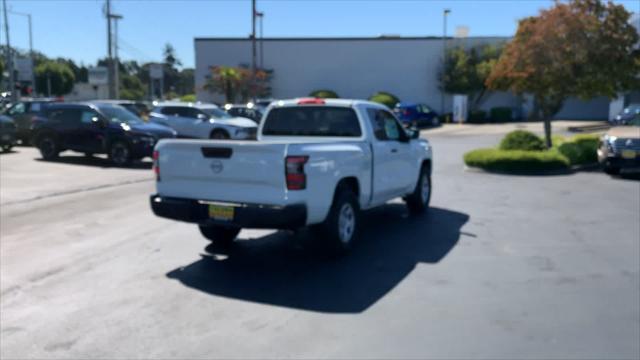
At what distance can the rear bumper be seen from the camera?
6.99 metres

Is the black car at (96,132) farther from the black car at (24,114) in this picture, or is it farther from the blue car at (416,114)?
the blue car at (416,114)

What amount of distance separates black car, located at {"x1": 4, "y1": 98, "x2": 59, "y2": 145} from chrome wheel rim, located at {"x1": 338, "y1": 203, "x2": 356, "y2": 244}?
19.6 m

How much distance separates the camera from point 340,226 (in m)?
7.87

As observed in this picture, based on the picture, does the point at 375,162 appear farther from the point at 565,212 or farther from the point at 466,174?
the point at 466,174

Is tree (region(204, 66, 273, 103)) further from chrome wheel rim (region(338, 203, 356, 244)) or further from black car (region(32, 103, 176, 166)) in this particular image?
chrome wheel rim (region(338, 203, 356, 244))

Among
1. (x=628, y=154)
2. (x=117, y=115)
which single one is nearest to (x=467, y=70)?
(x=117, y=115)

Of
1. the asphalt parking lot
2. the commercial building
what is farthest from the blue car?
the asphalt parking lot

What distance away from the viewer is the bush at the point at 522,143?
742 inches

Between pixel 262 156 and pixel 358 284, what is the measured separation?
1651mm

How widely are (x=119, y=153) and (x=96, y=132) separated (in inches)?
34.9

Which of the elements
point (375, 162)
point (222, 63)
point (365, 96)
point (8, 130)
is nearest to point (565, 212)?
point (375, 162)

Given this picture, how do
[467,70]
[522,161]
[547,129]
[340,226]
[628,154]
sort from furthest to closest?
[467,70] → [547,129] → [522,161] → [628,154] → [340,226]

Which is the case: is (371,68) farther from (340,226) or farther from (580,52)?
(340,226)

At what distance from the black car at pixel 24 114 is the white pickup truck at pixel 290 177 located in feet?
60.9
